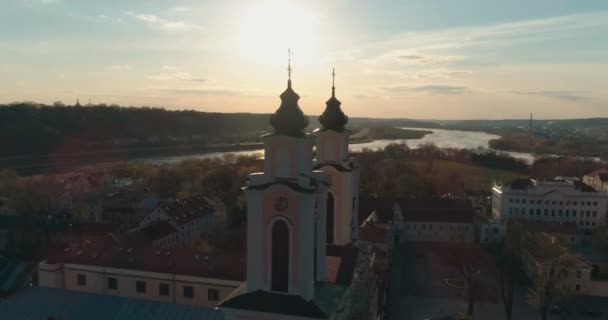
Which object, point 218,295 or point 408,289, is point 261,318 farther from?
point 408,289

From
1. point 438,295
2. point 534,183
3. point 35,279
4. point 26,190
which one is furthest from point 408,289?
point 26,190

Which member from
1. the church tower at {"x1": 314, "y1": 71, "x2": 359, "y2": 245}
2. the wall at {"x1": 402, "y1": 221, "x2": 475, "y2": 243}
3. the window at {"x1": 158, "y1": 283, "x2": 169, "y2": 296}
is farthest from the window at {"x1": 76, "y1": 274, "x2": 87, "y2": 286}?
the wall at {"x1": 402, "y1": 221, "x2": 475, "y2": 243}


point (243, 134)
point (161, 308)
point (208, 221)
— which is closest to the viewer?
point (161, 308)

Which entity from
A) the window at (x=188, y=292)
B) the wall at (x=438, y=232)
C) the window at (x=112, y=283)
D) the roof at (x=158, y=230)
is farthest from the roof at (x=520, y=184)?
the window at (x=112, y=283)

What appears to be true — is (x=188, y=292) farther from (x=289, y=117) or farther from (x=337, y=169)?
(x=289, y=117)

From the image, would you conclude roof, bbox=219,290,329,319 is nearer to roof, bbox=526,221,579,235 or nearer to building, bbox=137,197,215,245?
building, bbox=137,197,215,245

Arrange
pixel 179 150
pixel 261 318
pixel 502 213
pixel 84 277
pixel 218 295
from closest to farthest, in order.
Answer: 1. pixel 261 318
2. pixel 218 295
3. pixel 84 277
4. pixel 502 213
5. pixel 179 150

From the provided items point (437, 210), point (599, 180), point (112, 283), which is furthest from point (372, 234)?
point (599, 180)

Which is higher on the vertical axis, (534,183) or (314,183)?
(314,183)
